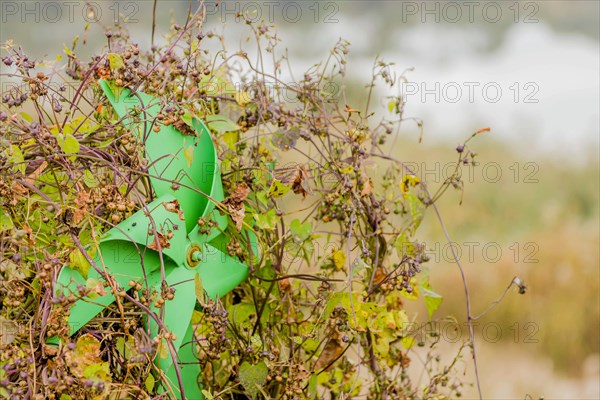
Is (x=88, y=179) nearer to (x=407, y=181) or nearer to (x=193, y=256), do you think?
(x=193, y=256)

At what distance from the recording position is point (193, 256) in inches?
40.4

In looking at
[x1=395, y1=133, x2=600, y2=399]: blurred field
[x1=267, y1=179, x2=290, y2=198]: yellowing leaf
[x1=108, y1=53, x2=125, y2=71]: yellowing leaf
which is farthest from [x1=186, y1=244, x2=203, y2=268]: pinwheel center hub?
[x1=395, y1=133, x2=600, y2=399]: blurred field

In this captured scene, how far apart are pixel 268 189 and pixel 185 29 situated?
244 mm

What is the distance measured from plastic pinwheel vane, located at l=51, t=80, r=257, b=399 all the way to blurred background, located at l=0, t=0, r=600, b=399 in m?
0.18

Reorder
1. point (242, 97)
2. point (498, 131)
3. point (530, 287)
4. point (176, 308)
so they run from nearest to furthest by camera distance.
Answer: point (176, 308) < point (242, 97) < point (530, 287) < point (498, 131)

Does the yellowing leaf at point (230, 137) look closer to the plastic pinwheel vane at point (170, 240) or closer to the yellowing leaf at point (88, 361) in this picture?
the plastic pinwheel vane at point (170, 240)

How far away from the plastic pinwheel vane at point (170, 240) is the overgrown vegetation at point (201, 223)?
2 cm

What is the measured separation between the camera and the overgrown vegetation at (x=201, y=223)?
0.91 metres

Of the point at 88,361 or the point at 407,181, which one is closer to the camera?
the point at 88,361

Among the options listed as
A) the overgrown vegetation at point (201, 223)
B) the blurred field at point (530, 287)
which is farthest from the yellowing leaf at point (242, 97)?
the blurred field at point (530, 287)

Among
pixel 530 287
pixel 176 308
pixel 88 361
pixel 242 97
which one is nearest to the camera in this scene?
pixel 88 361

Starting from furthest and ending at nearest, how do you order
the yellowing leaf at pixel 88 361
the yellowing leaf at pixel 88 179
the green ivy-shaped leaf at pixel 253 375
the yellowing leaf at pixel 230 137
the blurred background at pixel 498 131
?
the blurred background at pixel 498 131 < the yellowing leaf at pixel 230 137 < the green ivy-shaped leaf at pixel 253 375 < the yellowing leaf at pixel 88 179 < the yellowing leaf at pixel 88 361

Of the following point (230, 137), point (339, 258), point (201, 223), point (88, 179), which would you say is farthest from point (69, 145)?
point (339, 258)

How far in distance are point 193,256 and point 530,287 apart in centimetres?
220
